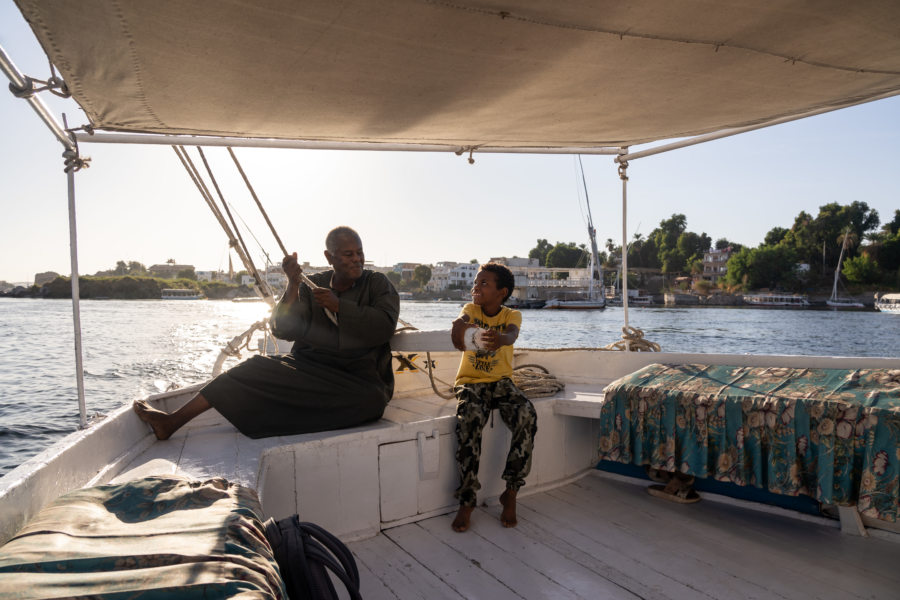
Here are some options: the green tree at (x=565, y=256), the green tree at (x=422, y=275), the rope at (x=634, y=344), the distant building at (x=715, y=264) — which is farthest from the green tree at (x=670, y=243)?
the rope at (x=634, y=344)

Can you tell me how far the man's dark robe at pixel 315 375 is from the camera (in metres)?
2.12

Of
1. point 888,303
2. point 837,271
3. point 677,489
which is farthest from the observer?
point 837,271

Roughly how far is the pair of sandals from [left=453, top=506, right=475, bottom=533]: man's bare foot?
3.08 feet

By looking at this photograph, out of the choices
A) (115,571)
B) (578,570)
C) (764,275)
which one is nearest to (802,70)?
(578,570)

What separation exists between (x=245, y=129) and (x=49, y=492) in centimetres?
149

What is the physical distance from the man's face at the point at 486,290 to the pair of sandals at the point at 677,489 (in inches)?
45.5

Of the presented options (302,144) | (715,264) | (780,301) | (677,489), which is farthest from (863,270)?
(302,144)

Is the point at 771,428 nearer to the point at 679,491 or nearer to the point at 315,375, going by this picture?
the point at 679,491

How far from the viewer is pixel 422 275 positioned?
215 feet

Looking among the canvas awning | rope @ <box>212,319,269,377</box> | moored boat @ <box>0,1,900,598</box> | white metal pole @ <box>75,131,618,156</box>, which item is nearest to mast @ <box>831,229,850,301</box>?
white metal pole @ <box>75,131,618,156</box>

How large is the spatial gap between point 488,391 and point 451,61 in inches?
52.9

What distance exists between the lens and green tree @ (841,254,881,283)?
160 feet

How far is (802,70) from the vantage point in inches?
71.3

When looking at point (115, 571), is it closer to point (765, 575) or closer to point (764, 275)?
point (765, 575)
